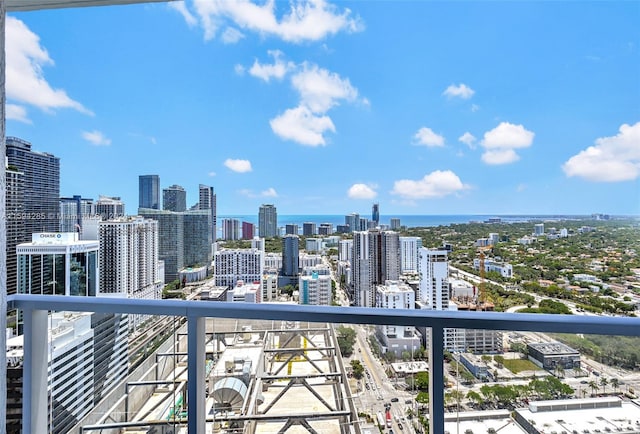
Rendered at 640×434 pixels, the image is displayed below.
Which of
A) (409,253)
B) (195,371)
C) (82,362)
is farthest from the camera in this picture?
(409,253)

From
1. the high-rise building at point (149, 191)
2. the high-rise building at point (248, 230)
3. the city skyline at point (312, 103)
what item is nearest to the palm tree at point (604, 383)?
the city skyline at point (312, 103)

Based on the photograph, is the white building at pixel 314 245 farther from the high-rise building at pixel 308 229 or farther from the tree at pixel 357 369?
the tree at pixel 357 369

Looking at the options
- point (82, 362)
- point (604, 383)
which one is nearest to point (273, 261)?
point (82, 362)

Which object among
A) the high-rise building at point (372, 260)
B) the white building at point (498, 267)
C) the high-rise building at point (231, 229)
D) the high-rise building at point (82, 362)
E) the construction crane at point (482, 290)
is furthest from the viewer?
the high-rise building at point (231, 229)

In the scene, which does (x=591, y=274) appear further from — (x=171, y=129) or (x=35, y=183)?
(x=35, y=183)

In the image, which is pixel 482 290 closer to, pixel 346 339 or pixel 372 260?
pixel 372 260
